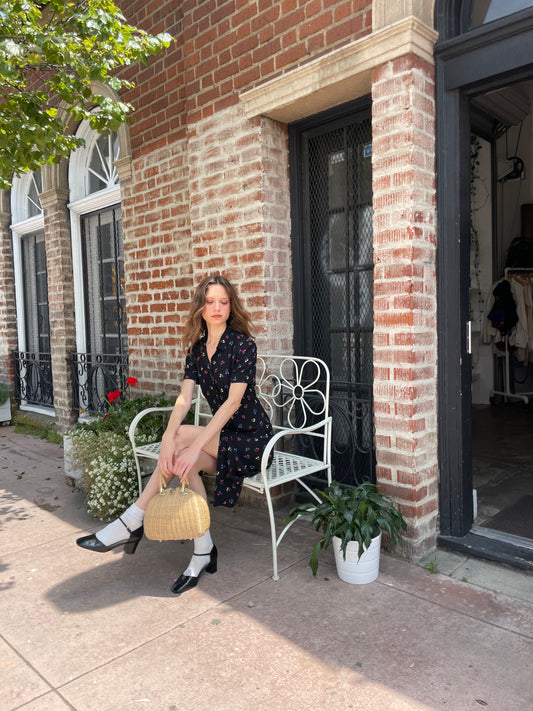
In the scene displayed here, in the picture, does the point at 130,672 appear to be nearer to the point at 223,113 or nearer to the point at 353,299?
the point at 353,299

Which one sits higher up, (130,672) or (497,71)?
(497,71)

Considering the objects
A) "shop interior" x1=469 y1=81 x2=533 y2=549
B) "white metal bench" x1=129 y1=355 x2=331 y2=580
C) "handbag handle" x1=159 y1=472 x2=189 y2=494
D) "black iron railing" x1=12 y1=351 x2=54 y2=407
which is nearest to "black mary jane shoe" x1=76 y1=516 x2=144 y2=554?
"handbag handle" x1=159 y1=472 x2=189 y2=494

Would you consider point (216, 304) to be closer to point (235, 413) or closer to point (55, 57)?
point (235, 413)

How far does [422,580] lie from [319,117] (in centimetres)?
283

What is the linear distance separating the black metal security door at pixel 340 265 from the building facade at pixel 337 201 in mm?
12

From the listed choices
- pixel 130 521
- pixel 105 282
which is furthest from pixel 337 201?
pixel 105 282

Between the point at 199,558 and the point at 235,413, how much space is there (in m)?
0.78

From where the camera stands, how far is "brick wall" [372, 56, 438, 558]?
111 inches

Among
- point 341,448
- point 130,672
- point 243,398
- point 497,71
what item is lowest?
point 130,672

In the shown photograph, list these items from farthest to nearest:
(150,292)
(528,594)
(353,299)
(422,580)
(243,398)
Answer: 1. (150,292)
2. (353,299)
3. (243,398)
4. (422,580)
5. (528,594)

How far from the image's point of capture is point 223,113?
149 inches

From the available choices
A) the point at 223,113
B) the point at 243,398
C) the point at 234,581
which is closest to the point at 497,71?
the point at 223,113

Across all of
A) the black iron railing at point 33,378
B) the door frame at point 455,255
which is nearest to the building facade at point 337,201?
the door frame at point 455,255

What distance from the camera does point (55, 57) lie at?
3236 mm
